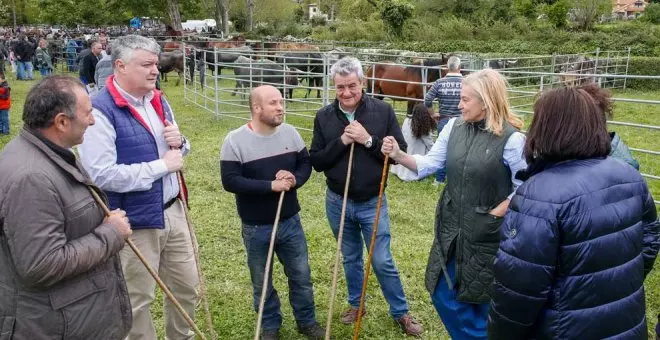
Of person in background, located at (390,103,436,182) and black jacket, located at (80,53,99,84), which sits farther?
black jacket, located at (80,53,99,84)

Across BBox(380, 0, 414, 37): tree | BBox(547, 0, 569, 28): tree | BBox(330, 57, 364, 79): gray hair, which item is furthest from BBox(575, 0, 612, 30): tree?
BBox(330, 57, 364, 79): gray hair

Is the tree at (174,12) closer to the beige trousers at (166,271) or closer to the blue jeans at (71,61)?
the blue jeans at (71,61)

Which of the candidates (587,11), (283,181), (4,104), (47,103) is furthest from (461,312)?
(587,11)

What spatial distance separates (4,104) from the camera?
1030 centimetres

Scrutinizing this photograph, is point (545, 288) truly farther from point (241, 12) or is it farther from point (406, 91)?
point (241, 12)

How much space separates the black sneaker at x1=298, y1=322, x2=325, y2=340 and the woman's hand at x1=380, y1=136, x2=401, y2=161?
1.28m

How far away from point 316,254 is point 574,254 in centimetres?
340

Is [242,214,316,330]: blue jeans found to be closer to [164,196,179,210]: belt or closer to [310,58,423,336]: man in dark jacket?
[310,58,423,336]: man in dark jacket

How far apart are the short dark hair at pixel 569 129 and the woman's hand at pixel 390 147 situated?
1.38m

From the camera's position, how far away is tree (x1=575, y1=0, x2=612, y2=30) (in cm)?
2777

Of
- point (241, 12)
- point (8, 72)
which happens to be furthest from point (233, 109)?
point (241, 12)

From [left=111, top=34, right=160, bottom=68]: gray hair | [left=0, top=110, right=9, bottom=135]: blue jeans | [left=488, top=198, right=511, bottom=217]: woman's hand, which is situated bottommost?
[left=0, top=110, right=9, bottom=135]: blue jeans

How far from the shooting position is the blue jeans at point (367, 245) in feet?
12.1

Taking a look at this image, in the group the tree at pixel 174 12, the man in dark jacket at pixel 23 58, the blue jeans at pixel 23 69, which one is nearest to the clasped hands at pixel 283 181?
the man in dark jacket at pixel 23 58
